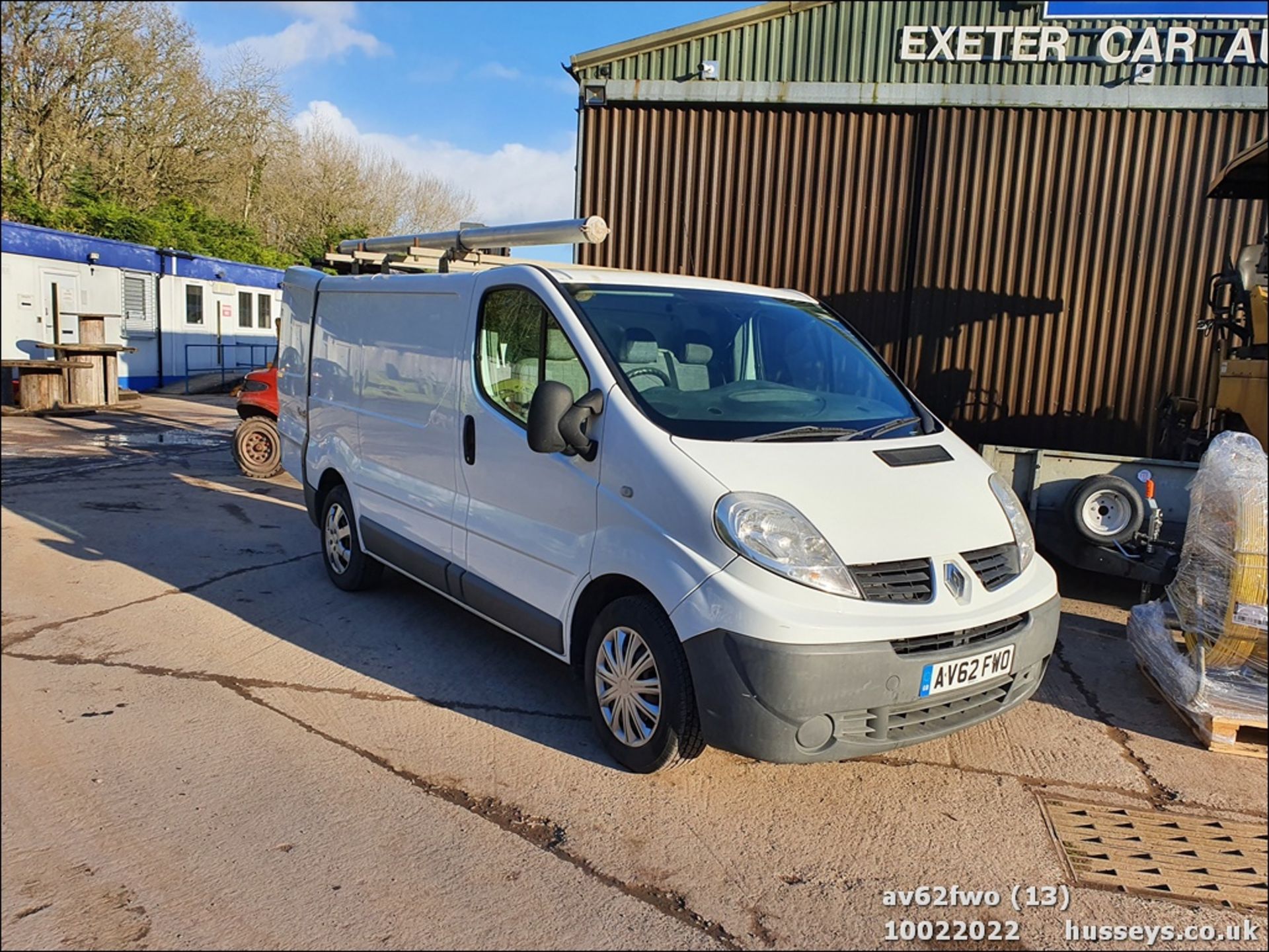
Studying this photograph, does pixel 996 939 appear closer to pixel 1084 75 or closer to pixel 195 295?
pixel 1084 75

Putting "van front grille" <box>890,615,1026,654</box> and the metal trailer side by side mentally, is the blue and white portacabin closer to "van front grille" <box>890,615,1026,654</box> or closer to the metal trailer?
the metal trailer

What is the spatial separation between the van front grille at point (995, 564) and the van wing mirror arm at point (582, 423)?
1.53 metres

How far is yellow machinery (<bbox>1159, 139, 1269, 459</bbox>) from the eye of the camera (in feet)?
17.9

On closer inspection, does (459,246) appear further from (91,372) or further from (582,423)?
(91,372)

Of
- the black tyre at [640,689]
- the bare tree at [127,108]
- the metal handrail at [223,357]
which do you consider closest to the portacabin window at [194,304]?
the metal handrail at [223,357]

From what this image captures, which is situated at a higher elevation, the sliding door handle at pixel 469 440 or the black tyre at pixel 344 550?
the sliding door handle at pixel 469 440

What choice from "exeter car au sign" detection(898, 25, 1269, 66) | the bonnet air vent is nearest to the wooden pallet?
the bonnet air vent

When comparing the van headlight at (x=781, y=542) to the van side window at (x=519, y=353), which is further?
the van side window at (x=519, y=353)

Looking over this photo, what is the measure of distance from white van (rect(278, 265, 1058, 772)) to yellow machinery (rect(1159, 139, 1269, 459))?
96.8 inches

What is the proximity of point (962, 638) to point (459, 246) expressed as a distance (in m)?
4.44

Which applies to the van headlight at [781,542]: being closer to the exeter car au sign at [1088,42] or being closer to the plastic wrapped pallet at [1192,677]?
the plastic wrapped pallet at [1192,677]

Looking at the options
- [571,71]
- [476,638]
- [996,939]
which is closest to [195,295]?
[571,71]

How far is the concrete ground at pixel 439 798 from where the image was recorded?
8.25 ft

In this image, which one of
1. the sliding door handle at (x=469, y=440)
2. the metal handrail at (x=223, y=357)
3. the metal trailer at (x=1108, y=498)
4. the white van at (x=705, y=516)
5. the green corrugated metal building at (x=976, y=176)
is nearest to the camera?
the white van at (x=705, y=516)
